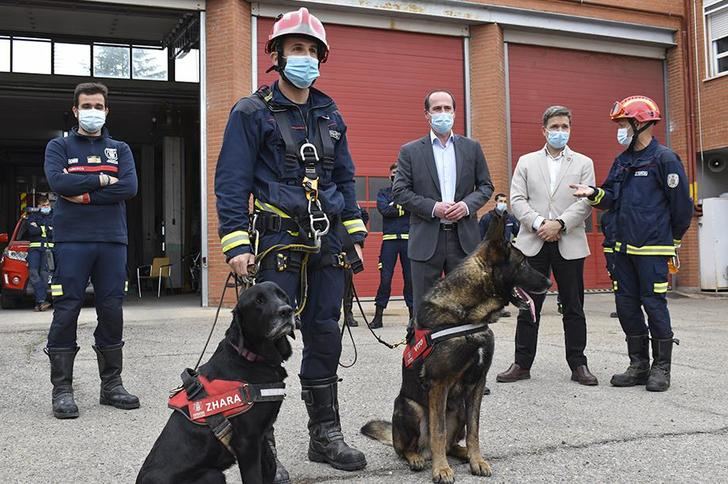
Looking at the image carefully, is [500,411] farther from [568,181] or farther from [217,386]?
[217,386]

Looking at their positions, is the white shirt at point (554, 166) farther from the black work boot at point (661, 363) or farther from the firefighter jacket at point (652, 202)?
the black work boot at point (661, 363)

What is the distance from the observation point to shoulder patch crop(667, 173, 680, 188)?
4879mm

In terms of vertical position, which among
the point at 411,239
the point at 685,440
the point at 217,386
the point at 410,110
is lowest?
the point at 685,440

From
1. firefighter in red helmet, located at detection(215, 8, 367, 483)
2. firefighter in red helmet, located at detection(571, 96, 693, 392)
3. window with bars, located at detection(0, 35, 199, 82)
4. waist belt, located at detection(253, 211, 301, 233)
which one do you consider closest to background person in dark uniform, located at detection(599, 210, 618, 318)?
firefighter in red helmet, located at detection(571, 96, 693, 392)

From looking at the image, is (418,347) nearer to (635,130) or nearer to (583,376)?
(583,376)

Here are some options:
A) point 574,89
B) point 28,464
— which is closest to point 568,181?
point 28,464

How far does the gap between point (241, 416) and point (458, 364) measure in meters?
1.10

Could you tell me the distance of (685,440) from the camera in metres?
3.66

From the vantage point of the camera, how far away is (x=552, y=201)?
5258 mm

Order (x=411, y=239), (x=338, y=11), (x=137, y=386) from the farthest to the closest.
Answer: (x=338, y=11)
(x=137, y=386)
(x=411, y=239)

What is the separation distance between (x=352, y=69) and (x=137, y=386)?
8172 millimetres

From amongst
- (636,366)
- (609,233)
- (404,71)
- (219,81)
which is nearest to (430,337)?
(636,366)

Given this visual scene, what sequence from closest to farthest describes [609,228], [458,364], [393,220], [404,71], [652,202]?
1. [458,364]
2. [652,202]
3. [609,228]
4. [393,220]
5. [404,71]

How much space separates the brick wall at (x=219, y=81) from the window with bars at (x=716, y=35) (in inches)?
397
